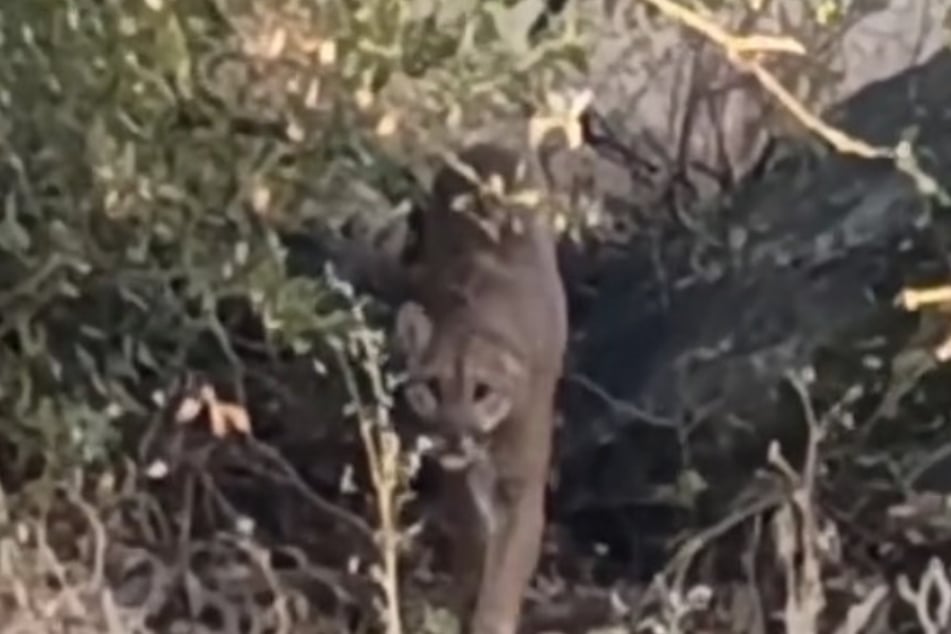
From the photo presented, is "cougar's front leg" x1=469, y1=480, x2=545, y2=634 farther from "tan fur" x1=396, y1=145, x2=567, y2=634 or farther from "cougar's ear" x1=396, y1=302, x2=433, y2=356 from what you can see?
"cougar's ear" x1=396, y1=302, x2=433, y2=356

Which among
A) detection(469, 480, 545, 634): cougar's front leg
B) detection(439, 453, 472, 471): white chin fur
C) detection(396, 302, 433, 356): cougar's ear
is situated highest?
detection(396, 302, 433, 356): cougar's ear

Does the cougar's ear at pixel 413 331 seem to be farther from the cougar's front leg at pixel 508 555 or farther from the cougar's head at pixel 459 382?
the cougar's front leg at pixel 508 555

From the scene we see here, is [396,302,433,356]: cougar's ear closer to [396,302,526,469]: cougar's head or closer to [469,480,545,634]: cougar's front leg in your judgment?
[396,302,526,469]: cougar's head

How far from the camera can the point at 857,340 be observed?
1882 mm

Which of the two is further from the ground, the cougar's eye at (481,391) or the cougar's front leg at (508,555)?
the cougar's eye at (481,391)

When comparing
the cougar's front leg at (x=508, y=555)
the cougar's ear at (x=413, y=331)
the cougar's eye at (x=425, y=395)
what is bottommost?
the cougar's front leg at (x=508, y=555)

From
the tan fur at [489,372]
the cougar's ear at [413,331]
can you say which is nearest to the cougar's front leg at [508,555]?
the tan fur at [489,372]

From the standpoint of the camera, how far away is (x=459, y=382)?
167cm

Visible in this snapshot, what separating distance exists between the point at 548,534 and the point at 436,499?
0.41 ft

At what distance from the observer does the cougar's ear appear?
1.69 metres

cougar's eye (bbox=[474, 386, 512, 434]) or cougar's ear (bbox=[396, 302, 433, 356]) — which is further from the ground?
cougar's ear (bbox=[396, 302, 433, 356])

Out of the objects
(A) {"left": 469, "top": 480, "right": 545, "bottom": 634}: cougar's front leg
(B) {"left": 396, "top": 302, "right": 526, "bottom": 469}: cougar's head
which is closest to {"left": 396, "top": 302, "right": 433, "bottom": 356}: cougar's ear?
(B) {"left": 396, "top": 302, "right": 526, "bottom": 469}: cougar's head

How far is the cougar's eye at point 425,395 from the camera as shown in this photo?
5.50ft

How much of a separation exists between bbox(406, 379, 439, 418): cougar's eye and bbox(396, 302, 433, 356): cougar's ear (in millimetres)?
21
